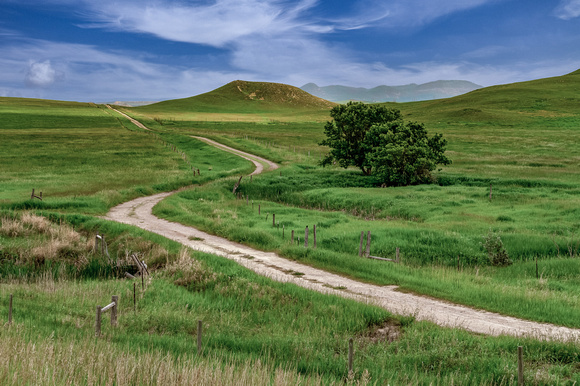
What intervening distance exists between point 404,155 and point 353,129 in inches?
371

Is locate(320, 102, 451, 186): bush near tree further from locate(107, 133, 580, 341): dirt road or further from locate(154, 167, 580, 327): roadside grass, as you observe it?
locate(107, 133, 580, 341): dirt road

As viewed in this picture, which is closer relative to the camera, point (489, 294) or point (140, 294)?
point (140, 294)

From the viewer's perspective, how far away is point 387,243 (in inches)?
1008

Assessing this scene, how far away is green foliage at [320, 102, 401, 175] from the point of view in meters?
55.3

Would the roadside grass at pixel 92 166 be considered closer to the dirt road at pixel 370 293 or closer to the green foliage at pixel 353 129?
the dirt road at pixel 370 293

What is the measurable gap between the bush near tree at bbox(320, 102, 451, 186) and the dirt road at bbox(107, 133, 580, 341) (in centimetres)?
2619

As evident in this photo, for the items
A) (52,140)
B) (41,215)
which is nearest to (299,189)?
(41,215)

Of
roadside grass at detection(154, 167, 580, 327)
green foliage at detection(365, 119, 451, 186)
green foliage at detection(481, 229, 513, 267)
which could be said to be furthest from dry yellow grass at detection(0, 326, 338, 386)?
green foliage at detection(365, 119, 451, 186)

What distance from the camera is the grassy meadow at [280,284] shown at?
9.02m

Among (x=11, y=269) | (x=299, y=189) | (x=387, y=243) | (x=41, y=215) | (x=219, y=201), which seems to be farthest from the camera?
(x=299, y=189)

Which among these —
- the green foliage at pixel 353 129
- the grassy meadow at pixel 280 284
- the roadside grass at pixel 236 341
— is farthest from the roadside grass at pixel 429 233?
the green foliage at pixel 353 129

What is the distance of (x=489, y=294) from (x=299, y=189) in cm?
3203

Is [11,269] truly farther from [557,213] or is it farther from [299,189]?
[557,213]

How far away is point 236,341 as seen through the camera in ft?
37.8
